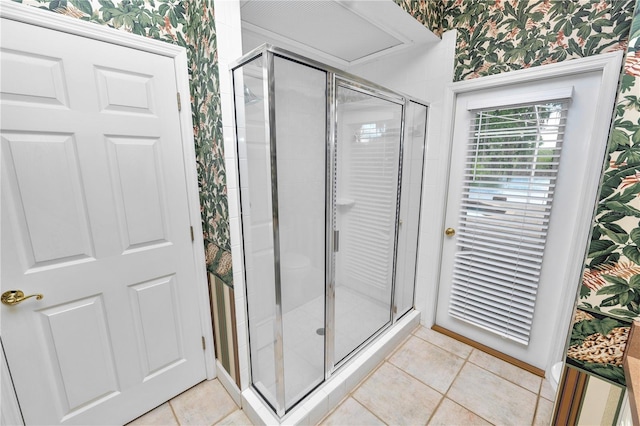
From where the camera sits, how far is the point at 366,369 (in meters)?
1.86

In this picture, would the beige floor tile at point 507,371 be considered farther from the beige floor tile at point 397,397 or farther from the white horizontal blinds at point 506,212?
the beige floor tile at point 397,397

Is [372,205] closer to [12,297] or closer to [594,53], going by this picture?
[594,53]

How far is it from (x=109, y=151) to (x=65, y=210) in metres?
0.32

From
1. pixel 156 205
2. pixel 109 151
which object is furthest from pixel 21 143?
pixel 156 205

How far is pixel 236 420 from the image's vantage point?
1542mm

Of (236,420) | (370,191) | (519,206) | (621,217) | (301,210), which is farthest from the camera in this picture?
(370,191)

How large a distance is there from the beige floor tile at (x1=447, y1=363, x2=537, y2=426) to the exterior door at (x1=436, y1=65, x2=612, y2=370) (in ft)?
1.01

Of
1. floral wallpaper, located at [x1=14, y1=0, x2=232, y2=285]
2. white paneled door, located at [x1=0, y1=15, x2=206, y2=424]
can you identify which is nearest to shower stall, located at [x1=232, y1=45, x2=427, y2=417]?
floral wallpaper, located at [x1=14, y1=0, x2=232, y2=285]

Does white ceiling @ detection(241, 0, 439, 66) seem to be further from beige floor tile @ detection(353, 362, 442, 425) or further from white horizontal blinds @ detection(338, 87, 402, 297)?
beige floor tile @ detection(353, 362, 442, 425)

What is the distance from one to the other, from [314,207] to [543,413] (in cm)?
180

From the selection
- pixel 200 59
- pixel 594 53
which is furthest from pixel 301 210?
pixel 594 53

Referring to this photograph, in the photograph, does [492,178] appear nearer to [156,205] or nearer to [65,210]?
[156,205]

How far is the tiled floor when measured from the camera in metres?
1.56

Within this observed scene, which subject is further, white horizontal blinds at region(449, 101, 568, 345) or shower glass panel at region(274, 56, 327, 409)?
white horizontal blinds at region(449, 101, 568, 345)
